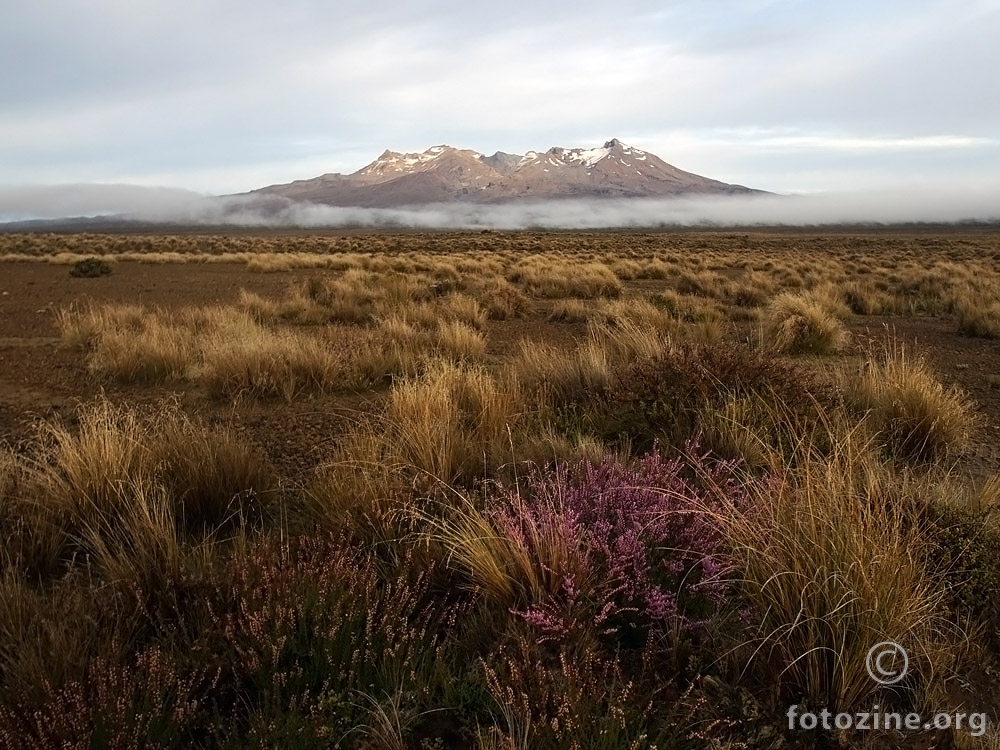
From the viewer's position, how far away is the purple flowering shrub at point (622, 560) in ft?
7.40

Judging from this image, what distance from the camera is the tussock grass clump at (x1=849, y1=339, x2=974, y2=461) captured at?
14.4 ft

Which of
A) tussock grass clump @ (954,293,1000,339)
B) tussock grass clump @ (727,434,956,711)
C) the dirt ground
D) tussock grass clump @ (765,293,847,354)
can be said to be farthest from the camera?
tussock grass clump @ (954,293,1000,339)

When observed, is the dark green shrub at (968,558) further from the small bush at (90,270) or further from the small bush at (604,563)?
the small bush at (90,270)

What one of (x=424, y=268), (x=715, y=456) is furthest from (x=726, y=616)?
(x=424, y=268)

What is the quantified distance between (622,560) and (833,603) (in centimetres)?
71

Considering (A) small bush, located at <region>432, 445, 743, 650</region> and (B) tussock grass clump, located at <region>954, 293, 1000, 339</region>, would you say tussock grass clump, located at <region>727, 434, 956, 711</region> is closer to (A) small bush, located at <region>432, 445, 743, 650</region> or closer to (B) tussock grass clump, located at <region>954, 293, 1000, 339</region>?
(A) small bush, located at <region>432, 445, 743, 650</region>

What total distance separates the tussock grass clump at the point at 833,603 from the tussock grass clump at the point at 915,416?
7.34 ft

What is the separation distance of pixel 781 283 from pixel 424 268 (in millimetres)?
12148

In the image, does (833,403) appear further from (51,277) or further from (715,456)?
(51,277)

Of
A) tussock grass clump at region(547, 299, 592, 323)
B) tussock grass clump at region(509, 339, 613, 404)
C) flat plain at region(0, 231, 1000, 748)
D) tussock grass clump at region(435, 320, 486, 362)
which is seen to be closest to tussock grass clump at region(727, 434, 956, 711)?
flat plain at region(0, 231, 1000, 748)

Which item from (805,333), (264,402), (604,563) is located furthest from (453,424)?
(805,333)

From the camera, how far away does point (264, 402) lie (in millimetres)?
5969

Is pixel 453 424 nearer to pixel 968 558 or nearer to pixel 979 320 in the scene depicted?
pixel 968 558

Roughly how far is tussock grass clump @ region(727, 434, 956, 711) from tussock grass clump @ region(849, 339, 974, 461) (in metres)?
2.24
